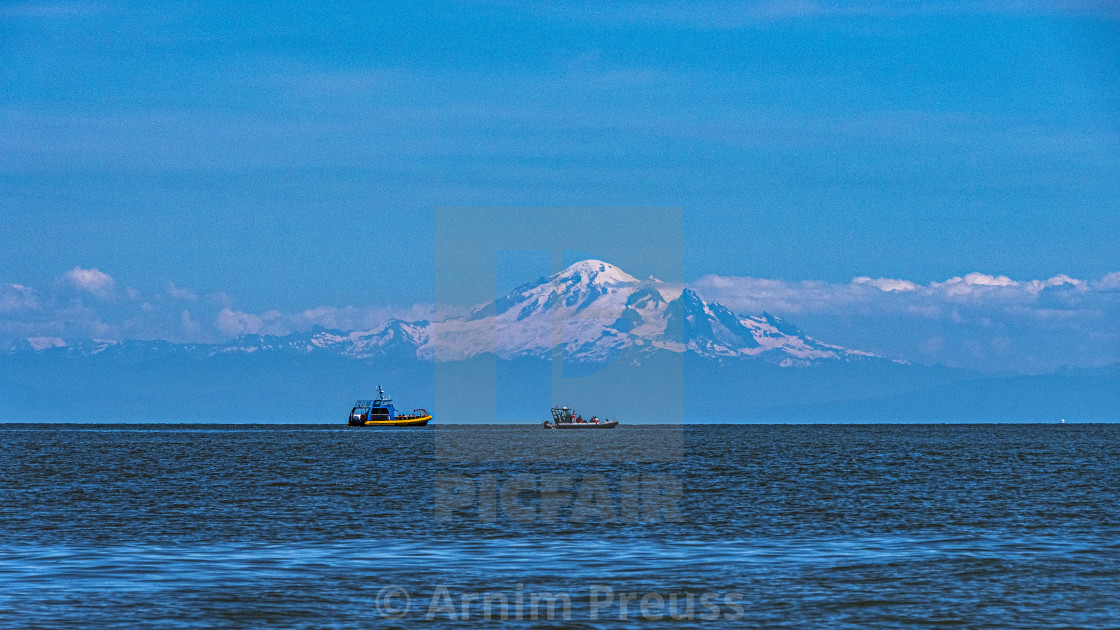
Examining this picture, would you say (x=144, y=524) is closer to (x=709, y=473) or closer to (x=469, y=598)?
(x=469, y=598)

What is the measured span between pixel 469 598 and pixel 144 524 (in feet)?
92.5


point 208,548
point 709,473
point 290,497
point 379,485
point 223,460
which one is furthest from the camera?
point 223,460

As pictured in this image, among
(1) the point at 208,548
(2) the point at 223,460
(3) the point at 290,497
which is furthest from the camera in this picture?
(2) the point at 223,460

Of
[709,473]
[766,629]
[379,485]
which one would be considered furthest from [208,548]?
[709,473]

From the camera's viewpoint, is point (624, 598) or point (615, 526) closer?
point (624, 598)

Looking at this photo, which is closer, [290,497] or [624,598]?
[624,598]

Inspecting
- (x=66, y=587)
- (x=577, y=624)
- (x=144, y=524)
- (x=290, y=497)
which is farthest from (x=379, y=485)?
(x=577, y=624)

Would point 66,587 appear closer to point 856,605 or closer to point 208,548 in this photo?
point 208,548

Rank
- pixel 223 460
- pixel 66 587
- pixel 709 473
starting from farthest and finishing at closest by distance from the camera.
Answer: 1. pixel 223 460
2. pixel 709 473
3. pixel 66 587

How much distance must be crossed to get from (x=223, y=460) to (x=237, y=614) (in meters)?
116

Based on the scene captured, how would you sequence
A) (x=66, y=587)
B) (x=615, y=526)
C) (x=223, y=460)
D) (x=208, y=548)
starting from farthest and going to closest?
1. (x=223, y=460)
2. (x=615, y=526)
3. (x=208, y=548)
4. (x=66, y=587)

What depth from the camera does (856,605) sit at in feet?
110

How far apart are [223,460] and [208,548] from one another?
10089 cm

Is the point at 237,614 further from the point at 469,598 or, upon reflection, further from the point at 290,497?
the point at 290,497
